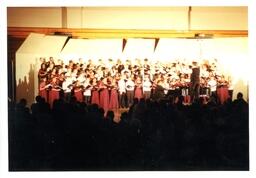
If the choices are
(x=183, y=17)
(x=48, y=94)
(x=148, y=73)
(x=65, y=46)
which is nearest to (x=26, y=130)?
(x=48, y=94)

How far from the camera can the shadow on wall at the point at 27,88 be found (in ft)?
15.2

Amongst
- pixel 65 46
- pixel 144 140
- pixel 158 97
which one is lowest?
pixel 144 140

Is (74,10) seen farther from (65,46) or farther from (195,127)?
(195,127)

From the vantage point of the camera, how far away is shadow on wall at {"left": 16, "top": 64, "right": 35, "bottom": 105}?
4.62 meters

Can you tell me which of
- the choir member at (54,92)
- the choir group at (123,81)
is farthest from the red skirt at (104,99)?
the choir member at (54,92)

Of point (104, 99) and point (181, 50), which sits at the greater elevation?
point (181, 50)

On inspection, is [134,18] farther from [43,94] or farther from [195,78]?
[43,94]

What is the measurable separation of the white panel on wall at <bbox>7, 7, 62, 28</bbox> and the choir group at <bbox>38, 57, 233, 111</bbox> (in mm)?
278

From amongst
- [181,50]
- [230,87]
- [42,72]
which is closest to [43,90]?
[42,72]

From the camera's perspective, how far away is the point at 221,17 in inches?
183

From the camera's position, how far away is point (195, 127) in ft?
15.2

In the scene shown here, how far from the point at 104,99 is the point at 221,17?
1.10 meters

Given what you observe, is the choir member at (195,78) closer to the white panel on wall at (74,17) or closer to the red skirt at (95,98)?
the red skirt at (95,98)

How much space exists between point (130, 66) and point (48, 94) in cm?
67
